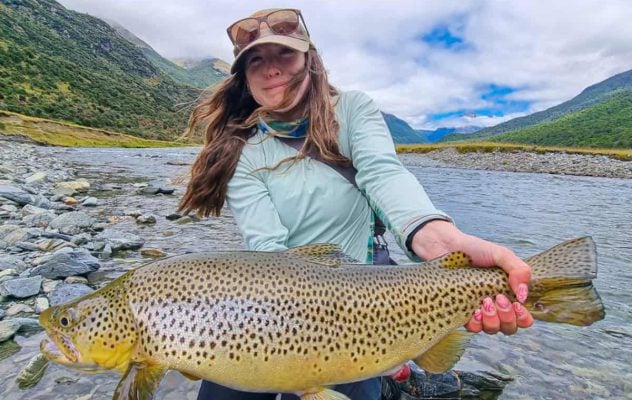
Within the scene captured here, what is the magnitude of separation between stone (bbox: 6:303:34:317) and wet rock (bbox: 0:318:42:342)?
0.32m

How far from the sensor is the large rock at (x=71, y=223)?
8.57 m

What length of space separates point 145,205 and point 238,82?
10263 millimetres

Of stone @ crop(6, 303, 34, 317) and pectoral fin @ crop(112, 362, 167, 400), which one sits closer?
pectoral fin @ crop(112, 362, 167, 400)

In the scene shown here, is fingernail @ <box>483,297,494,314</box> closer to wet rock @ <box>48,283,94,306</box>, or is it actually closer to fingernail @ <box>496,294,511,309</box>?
fingernail @ <box>496,294,511,309</box>

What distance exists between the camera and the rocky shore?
33094mm

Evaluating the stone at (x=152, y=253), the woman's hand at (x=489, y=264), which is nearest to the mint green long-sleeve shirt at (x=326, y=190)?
the woman's hand at (x=489, y=264)

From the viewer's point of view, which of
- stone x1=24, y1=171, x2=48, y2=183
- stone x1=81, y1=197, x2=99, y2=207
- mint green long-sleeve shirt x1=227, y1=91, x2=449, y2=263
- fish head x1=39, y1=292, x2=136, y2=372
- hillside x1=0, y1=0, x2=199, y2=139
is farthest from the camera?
hillside x1=0, y1=0, x2=199, y2=139

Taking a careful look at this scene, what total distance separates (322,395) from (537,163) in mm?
39636

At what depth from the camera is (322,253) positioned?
237 centimetres

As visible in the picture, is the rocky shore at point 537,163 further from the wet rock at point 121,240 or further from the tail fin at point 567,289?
the tail fin at point 567,289

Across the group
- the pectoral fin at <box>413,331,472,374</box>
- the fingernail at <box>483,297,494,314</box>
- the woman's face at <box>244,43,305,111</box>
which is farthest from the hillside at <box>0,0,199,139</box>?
the fingernail at <box>483,297,494,314</box>

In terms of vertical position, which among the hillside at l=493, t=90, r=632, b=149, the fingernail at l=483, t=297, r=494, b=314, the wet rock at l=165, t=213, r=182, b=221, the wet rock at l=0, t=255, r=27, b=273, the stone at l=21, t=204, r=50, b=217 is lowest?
the wet rock at l=165, t=213, r=182, b=221

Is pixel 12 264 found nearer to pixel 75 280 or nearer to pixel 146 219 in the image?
pixel 75 280

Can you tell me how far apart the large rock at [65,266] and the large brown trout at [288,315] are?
4122mm
